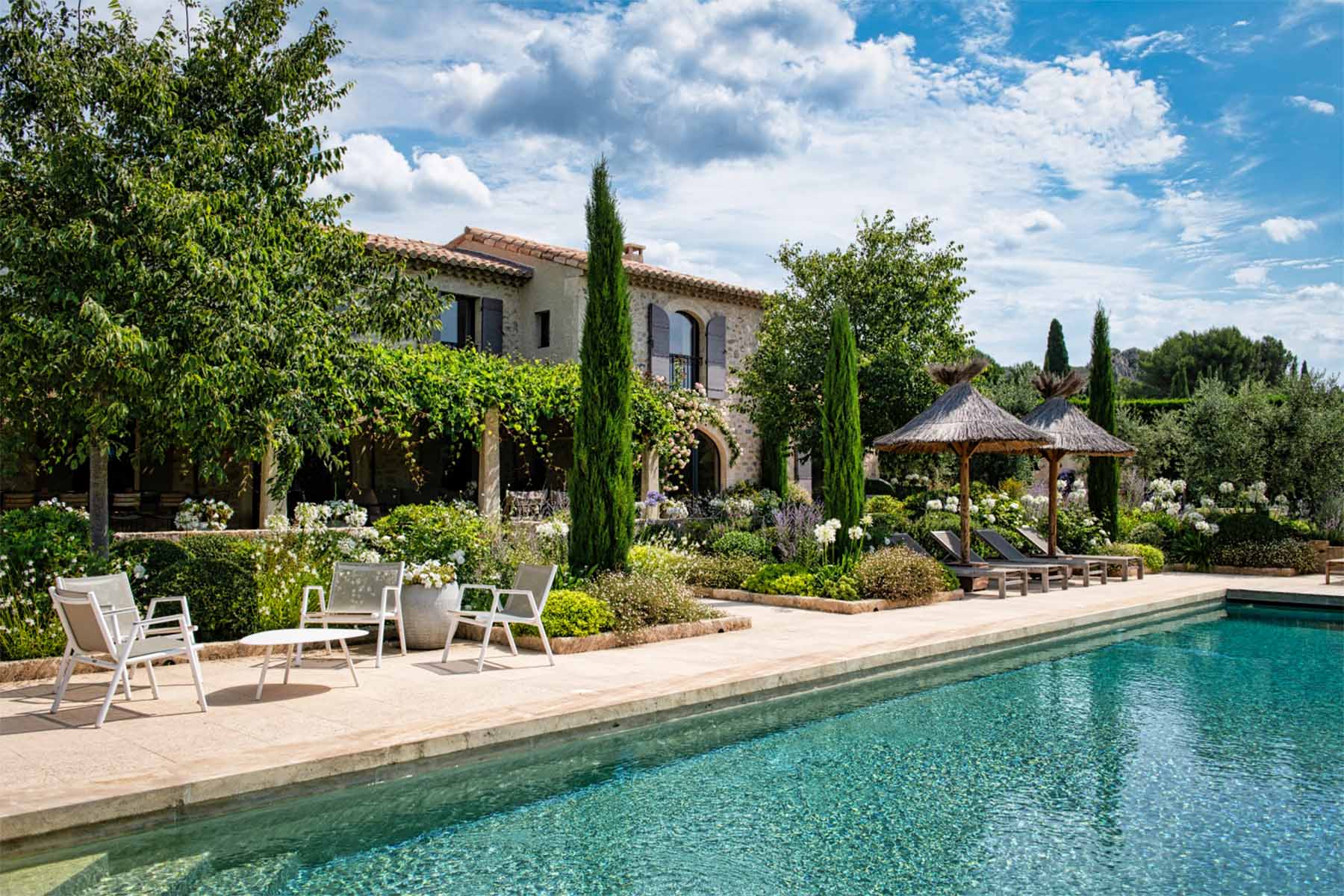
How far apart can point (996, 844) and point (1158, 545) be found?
1605cm

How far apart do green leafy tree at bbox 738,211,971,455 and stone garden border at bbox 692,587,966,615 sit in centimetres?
476

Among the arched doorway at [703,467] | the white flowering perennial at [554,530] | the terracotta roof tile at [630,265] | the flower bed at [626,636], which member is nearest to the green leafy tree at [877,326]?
the terracotta roof tile at [630,265]

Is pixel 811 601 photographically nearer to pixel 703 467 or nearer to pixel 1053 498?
pixel 1053 498

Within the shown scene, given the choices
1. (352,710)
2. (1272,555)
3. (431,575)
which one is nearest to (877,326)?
(1272,555)

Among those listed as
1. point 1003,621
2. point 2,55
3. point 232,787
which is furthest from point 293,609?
point 1003,621

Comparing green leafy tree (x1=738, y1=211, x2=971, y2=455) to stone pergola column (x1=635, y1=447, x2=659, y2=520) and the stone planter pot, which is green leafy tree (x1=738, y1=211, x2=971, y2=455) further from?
the stone planter pot

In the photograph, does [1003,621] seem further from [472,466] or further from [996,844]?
[472,466]

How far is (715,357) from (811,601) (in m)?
11.4

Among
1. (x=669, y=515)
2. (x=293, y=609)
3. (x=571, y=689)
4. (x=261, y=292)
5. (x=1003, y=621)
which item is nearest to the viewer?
(x=571, y=689)

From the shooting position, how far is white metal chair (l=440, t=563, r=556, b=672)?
25.4 feet

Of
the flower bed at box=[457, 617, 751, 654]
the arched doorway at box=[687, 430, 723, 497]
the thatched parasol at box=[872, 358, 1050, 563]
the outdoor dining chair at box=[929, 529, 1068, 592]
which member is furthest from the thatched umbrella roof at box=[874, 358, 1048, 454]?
the arched doorway at box=[687, 430, 723, 497]

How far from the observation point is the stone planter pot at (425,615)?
8500 mm

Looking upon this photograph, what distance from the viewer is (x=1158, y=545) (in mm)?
18797

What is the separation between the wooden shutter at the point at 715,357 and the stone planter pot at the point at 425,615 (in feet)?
46.9
